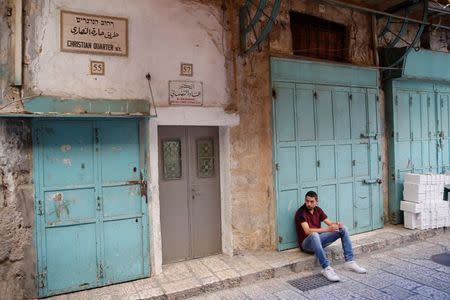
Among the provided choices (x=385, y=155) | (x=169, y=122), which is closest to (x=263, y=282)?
(x=169, y=122)

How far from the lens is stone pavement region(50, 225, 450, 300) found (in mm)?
4273

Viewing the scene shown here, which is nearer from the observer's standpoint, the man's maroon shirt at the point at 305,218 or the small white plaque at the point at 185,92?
the small white plaque at the point at 185,92

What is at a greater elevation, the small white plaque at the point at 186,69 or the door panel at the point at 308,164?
the small white plaque at the point at 186,69

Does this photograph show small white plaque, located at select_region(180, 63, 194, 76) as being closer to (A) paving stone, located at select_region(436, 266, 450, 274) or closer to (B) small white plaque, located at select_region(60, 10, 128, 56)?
(B) small white plaque, located at select_region(60, 10, 128, 56)

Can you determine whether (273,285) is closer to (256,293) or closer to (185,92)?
(256,293)

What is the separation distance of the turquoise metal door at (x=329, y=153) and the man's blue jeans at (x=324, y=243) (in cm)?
55

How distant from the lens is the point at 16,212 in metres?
3.96

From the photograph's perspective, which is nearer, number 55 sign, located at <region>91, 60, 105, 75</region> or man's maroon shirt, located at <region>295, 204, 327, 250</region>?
number 55 sign, located at <region>91, 60, 105, 75</region>

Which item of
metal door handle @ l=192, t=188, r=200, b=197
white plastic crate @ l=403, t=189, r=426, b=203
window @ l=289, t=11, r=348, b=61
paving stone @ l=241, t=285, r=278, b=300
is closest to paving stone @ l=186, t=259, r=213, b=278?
paving stone @ l=241, t=285, r=278, b=300

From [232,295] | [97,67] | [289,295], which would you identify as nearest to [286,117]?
[289,295]

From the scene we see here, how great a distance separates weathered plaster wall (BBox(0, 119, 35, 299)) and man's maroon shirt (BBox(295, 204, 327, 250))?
3.73 metres

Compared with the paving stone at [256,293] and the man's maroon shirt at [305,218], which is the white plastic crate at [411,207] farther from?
the paving stone at [256,293]

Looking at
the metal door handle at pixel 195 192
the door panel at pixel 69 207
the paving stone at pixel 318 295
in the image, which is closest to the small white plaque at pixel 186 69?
the metal door handle at pixel 195 192

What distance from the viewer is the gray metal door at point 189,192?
5059 mm
